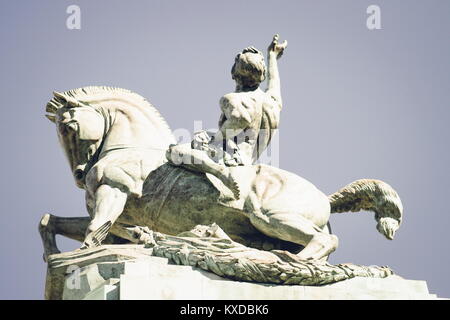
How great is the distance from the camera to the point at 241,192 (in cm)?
1354

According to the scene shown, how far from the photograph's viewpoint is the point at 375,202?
45.4 feet

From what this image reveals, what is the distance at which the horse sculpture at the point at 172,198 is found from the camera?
13.4m

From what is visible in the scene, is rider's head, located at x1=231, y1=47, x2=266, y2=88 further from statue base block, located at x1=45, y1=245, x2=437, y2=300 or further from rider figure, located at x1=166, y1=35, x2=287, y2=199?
statue base block, located at x1=45, y1=245, x2=437, y2=300

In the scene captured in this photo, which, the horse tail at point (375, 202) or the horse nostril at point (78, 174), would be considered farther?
the horse nostril at point (78, 174)

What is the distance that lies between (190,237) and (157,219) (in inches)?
45.0

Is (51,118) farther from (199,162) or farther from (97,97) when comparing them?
(199,162)

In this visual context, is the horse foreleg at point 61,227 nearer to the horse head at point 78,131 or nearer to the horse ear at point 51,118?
the horse head at point 78,131

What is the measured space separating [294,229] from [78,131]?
3.18m

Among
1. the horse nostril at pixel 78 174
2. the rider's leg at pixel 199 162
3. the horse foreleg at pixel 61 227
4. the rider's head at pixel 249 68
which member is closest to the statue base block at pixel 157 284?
the rider's leg at pixel 199 162

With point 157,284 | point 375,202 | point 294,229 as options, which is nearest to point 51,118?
point 294,229

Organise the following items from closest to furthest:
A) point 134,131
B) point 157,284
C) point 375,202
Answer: point 157,284 < point 375,202 < point 134,131

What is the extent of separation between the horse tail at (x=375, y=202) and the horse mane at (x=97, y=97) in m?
2.42

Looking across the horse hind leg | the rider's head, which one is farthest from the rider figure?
the horse hind leg
